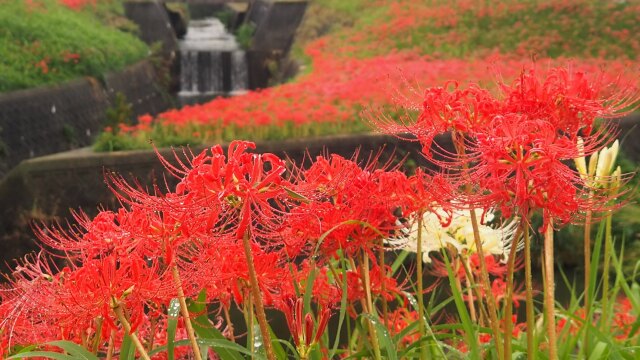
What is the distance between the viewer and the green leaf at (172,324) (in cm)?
151

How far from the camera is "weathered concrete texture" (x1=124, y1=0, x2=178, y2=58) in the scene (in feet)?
61.6

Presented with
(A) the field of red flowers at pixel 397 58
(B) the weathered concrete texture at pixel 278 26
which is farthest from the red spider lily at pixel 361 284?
(B) the weathered concrete texture at pixel 278 26

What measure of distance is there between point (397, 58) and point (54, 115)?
17.8 ft

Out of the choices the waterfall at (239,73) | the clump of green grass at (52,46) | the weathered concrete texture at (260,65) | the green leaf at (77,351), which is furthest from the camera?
the weathered concrete texture at (260,65)

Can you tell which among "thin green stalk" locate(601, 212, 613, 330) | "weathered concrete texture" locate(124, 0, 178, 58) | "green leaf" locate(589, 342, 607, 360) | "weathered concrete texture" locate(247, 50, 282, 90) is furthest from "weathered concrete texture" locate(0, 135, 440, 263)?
"weathered concrete texture" locate(124, 0, 178, 58)

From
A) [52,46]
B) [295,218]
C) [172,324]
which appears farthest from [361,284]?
[52,46]

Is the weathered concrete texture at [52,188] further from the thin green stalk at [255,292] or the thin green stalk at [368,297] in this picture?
the thin green stalk at [255,292]

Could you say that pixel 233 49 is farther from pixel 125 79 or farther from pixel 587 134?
pixel 587 134

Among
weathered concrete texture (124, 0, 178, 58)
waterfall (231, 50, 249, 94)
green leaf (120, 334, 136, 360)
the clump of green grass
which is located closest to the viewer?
green leaf (120, 334, 136, 360)

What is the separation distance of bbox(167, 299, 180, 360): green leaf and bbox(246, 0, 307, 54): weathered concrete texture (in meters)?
17.8

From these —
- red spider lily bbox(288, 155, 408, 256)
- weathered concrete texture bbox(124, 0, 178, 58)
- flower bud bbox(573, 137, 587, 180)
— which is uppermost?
flower bud bbox(573, 137, 587, 180)

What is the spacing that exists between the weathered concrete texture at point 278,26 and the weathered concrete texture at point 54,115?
494 centimetres

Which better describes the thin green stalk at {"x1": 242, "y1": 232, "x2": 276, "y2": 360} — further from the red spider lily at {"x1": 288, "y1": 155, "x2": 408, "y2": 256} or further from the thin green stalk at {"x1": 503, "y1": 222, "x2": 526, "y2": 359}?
the thin green stalk at {"x1": 503, "y1": 222, "x2": 526, "y2": 359}

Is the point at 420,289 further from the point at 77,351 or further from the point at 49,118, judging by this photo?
the point at 49,118
